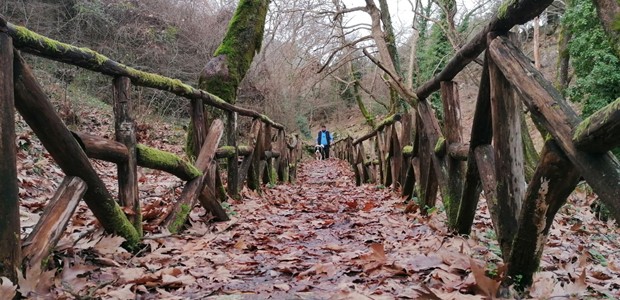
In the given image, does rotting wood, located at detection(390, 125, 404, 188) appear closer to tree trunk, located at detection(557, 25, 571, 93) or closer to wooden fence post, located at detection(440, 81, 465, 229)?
wooden fence post, located at detection(440, 81, 465, 229)

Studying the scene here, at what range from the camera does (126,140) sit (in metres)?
3.05

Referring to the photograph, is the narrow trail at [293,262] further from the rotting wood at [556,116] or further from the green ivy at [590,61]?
the green ivy at [590,61]

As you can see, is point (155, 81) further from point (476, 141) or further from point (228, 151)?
point (476, 141)

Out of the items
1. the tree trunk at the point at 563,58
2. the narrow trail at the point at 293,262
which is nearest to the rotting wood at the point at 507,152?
the narrow trail at the point at 293,262

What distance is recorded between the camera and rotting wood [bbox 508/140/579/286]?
183cm

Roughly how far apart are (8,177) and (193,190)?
2.05 m

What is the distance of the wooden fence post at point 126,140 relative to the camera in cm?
303

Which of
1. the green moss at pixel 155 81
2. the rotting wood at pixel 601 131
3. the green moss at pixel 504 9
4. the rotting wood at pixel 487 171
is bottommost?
the rotting wood at pixel 487 171

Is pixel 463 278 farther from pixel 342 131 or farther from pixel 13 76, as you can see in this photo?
pixel 342 131

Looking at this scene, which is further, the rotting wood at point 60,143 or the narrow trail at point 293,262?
the narrow trail at point 293,262

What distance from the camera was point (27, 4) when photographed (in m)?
12.1

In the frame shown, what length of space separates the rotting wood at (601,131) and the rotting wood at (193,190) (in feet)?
9.87

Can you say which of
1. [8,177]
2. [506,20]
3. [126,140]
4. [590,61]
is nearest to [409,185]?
[506,20]

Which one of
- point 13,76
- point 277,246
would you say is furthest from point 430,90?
point 13,76
